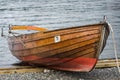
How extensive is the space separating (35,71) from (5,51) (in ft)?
17.7

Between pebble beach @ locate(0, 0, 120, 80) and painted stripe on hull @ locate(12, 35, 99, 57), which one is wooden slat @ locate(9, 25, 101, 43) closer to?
painted stripe on hull @ locate(12, 35, 99, 57)

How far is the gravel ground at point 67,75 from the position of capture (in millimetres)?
13739

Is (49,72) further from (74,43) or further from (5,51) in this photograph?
(5,51)

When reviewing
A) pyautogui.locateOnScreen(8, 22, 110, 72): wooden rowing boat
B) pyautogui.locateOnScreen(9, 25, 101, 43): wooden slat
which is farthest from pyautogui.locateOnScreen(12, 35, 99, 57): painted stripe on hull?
pyautogui.locateOnScreen(9, 25, 101, 43): wooden slat

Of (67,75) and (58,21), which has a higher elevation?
(67,75)

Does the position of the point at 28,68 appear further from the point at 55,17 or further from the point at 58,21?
the point at 55,17

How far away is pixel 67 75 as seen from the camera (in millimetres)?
14203

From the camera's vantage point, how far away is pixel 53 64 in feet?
47.5

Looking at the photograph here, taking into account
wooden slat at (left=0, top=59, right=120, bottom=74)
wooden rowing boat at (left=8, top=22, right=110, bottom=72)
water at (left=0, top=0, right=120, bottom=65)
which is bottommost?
water at (left=0, top=0, right=120, bottom=65)

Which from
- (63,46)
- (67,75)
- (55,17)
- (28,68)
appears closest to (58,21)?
(55,17)

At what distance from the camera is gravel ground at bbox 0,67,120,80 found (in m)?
13.7

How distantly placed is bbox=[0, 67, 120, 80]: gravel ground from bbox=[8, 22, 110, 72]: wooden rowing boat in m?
0.24

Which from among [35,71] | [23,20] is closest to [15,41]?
[35,71]

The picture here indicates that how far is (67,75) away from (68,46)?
1.10m
